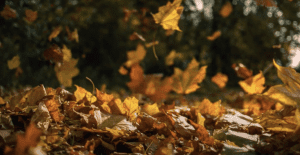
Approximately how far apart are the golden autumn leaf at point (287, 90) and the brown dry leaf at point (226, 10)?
6.70 metres

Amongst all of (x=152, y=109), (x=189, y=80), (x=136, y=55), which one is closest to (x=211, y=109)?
(x=152, y=109)

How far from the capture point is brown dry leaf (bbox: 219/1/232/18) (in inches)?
281

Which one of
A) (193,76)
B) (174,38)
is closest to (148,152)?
(193,76)

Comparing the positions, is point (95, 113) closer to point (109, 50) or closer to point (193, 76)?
point (193, 76)

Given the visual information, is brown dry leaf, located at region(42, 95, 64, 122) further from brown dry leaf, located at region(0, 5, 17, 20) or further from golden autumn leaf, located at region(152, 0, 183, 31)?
brown dry leaf, located at region(0, 5, 17, 20)

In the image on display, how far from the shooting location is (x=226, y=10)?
23.2ft

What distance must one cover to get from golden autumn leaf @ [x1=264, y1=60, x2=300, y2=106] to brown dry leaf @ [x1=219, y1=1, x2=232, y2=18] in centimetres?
670

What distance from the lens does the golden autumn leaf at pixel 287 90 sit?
2.88 feet

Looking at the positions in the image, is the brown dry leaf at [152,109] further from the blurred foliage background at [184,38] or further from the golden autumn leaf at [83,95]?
the blurred foliage background at [184,38]

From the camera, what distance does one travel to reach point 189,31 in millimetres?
7418

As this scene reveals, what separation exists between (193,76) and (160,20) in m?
1.80

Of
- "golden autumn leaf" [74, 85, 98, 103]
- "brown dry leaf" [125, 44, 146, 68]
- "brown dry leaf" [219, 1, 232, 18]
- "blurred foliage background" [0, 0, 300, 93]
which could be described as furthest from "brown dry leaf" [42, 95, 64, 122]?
"brown dry leaf" [219, 1, 232, 18]

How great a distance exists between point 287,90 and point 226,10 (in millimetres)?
6750

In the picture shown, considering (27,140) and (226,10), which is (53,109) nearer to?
(27,140)
